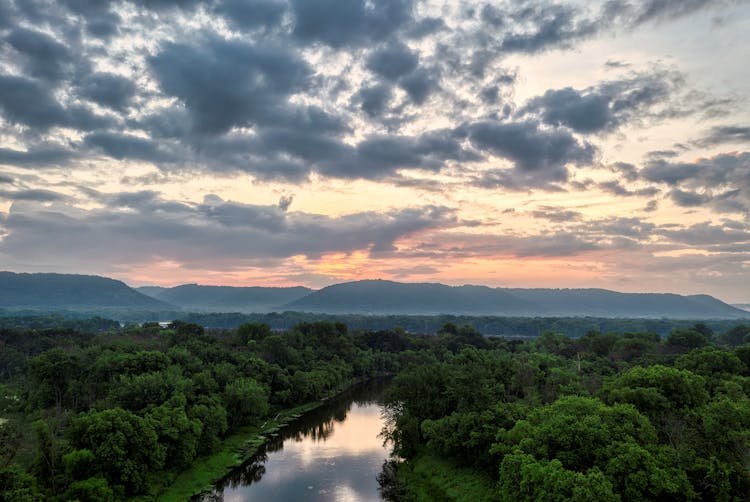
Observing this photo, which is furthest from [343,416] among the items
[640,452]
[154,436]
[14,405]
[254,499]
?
[640,452]

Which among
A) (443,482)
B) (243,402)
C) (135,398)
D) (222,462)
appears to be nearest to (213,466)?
(222,462)

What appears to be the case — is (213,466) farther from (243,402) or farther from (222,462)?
(243,402)

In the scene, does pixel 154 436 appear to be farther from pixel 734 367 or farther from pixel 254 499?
pixel 734 367

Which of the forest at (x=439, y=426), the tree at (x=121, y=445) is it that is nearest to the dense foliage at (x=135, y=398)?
the tree at (x=121, y=445)

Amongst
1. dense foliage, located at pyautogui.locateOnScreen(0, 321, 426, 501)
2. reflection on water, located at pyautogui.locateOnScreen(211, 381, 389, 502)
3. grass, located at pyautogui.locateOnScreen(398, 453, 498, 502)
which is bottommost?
reflection on water, located at pyautogui.locateOnScreen(211, 381, 389, 502)

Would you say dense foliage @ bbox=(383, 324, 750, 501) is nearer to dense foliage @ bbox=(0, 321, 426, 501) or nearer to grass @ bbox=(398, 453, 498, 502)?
grass @ bbox=(398, 453, 498, 502)

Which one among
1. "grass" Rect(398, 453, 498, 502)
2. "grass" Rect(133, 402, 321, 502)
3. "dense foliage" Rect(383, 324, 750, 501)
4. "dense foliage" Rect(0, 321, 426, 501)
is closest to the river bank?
"grass" Rect(133, 402, 321, 502)

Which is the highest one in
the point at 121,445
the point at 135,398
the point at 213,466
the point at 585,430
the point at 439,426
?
the point at 585,430
